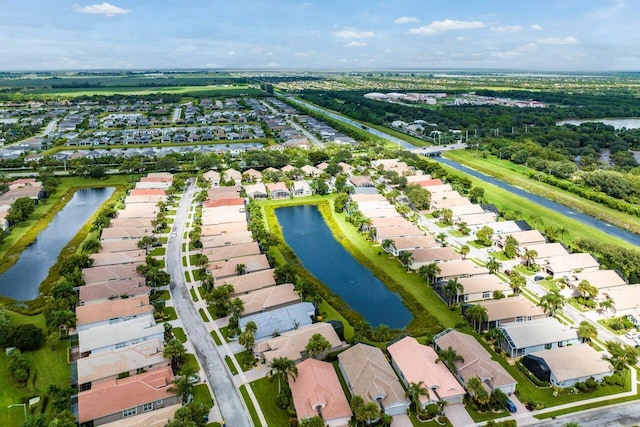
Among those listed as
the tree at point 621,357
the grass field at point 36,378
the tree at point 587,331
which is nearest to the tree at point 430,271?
the tree at point 587,331

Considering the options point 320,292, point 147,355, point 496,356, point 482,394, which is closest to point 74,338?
point 147,355

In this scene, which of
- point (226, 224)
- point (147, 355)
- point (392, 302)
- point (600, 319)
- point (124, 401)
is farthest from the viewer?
point (226, 224)

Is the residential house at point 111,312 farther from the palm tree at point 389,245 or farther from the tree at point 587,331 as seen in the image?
the tree at point 587,331

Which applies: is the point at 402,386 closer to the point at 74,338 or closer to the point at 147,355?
the point at 147,355

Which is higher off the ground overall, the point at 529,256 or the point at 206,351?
the point at 529,256

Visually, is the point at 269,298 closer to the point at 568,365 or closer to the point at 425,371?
the point at 425,371

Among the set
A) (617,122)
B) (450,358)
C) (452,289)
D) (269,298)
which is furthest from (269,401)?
(617,122)

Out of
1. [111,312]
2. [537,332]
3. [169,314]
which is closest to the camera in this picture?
[537,332]
